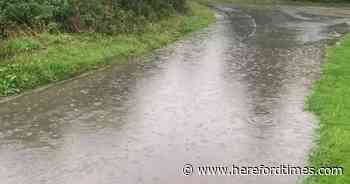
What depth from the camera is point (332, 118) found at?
1205 centimetres

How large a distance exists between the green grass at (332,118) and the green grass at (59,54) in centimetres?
668

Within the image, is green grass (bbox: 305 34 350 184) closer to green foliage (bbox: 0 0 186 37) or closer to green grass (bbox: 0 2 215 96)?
green grass (bbox: 0 2 215 96)

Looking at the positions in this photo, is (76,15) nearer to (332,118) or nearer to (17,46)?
(17,46)

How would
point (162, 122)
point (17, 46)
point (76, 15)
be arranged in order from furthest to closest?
point (76, 15)
point (17, 46)
point (162, 122)

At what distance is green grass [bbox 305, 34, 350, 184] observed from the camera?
9352mm

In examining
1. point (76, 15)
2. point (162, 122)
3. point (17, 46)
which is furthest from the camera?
point (76, 15)

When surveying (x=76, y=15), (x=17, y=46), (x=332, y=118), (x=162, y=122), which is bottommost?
(x=162, y=122)

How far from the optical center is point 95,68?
1781 centimetres

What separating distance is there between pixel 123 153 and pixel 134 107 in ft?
10.8

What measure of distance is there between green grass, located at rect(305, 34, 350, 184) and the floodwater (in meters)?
0.27

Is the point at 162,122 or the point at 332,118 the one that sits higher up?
the point at 332,118

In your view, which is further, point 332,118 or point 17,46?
point 17,46

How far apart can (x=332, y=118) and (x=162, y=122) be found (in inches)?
135

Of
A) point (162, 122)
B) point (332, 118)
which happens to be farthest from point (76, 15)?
point (332, 118)
